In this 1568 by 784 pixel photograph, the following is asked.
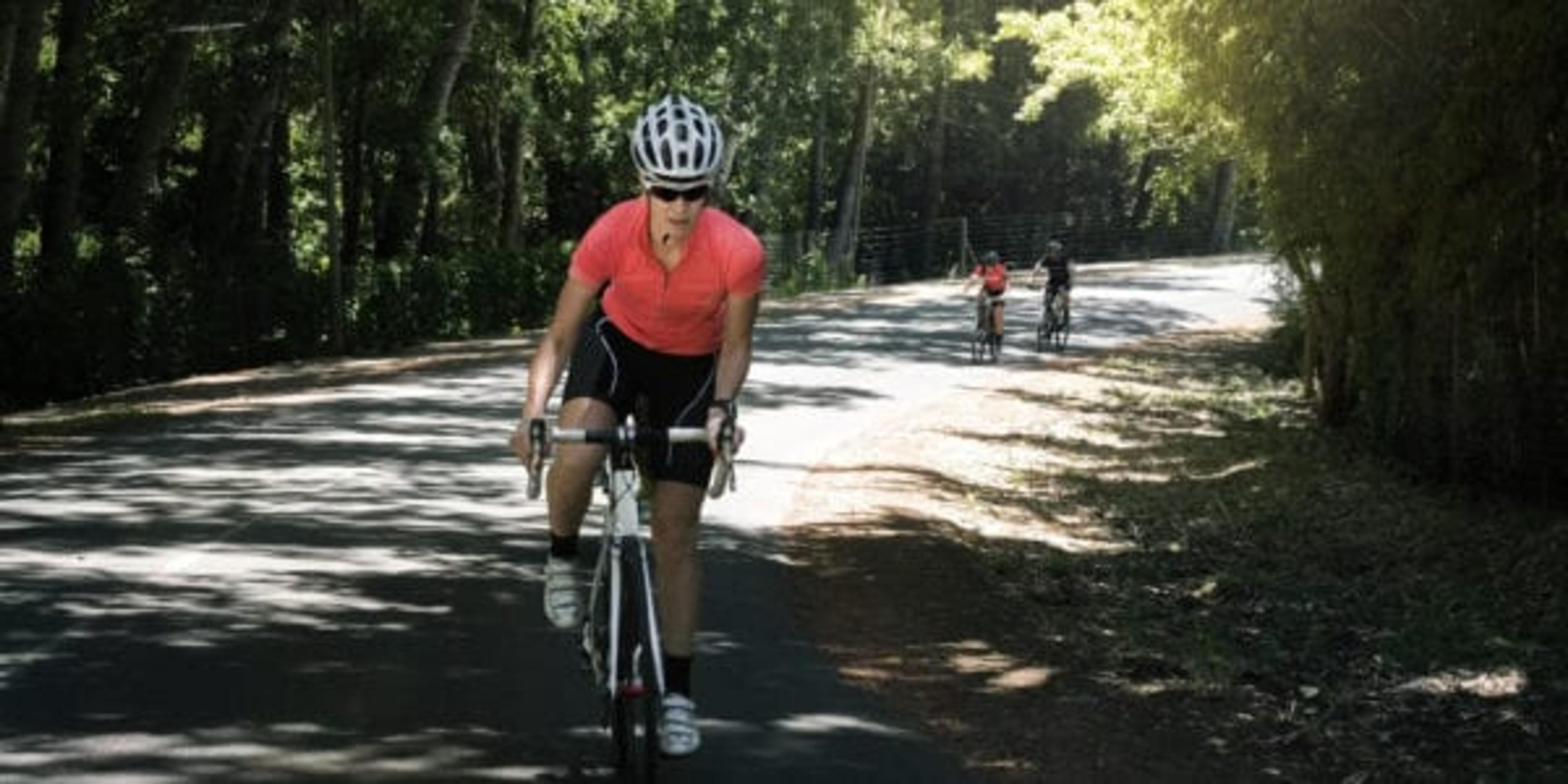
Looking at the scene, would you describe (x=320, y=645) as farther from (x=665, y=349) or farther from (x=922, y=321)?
(x=922, y=321)

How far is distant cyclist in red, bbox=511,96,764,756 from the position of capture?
5770 mm

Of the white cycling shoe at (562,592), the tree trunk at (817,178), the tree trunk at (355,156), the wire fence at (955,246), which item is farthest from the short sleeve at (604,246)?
the tree trunk at (817,178)

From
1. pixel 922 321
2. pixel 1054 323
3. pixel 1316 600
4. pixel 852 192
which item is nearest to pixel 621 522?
pixel 1316 600

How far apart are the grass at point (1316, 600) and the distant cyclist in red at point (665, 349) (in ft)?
9.19

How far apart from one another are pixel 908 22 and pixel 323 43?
2407cm

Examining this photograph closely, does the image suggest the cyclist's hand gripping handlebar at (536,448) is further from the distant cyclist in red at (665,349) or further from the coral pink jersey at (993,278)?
the coral pink jersey at (993,278)

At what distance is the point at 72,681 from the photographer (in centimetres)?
727

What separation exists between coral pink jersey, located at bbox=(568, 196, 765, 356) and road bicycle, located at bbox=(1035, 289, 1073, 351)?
984 inches

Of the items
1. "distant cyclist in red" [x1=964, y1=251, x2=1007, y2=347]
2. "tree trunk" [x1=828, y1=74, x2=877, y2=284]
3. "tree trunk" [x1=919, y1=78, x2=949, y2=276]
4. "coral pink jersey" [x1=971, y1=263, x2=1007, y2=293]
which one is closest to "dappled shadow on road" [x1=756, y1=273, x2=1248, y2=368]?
"distant cyclist in red" [x1=964, y1=251, x2=1007, y2=347]

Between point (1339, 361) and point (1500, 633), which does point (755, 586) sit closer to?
point (1500, 633)

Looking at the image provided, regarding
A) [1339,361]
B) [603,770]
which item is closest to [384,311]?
[1339,361]

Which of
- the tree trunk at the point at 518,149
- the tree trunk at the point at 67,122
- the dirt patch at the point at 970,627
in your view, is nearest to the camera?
the dirt patch at the point at 970,627

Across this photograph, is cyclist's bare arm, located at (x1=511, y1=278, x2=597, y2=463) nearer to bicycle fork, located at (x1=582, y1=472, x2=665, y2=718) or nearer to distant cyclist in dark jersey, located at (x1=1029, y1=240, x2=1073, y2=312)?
bicycle fork, located at (x1=582, y1=472, x2=665, y2=718)

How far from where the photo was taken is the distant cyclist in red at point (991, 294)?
2831 cm
